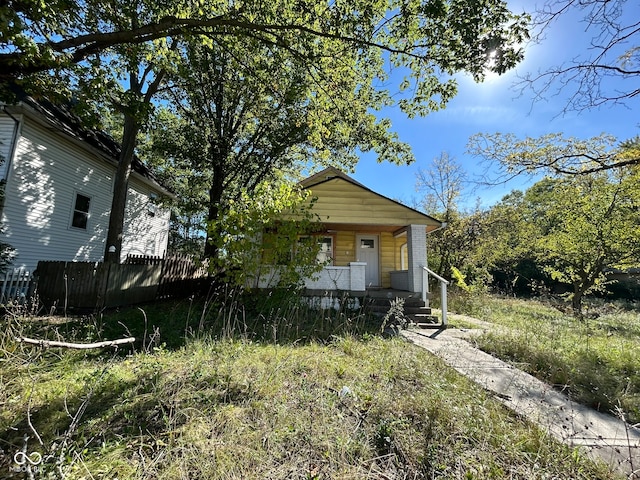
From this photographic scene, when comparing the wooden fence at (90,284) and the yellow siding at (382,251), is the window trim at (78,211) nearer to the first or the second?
the wooden fence at (90,284)

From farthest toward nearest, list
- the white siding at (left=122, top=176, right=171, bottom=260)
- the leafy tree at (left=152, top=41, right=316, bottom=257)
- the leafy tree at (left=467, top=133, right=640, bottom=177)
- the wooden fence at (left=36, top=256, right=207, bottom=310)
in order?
1. the white siding at (left=122, top=176, right=171, bottom=260)
2. the leafy tree at (left=152, top=41, right=316, bottom=257)
3. the wooden fence at (left=36, top=256, right=207, bottom=310)
4. the leafy tree at (left=467, top=133, right=640, bottom=177)

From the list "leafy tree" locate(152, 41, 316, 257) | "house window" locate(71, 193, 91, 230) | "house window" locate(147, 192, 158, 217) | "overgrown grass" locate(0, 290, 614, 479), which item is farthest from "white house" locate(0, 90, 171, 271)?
"overgrown grass" locate(0, 290, 614, 479)

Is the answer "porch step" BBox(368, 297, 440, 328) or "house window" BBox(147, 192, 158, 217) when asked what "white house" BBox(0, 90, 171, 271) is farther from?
"porch step" BBox(368, 297, 440, 328)

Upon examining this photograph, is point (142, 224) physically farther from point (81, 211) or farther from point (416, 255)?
point (416, 255)

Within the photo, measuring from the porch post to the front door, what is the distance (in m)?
2.96

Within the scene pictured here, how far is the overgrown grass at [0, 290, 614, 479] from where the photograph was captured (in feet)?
7.66

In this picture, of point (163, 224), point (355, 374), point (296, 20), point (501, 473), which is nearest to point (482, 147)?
point (296, 20)

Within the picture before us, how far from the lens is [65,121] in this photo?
35.6 ft

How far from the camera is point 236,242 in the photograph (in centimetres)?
762

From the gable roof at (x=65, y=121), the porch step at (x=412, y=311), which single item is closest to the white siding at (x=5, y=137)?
the gable roof at (x=65, y=121)

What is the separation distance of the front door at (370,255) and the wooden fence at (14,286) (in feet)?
36.8

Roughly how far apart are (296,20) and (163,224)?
15530 millimetres

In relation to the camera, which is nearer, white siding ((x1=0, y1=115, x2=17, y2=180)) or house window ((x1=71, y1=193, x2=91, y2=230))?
white siding ((x1=0, y1=115, x2=17, y2=180))

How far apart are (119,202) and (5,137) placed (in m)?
3.46
